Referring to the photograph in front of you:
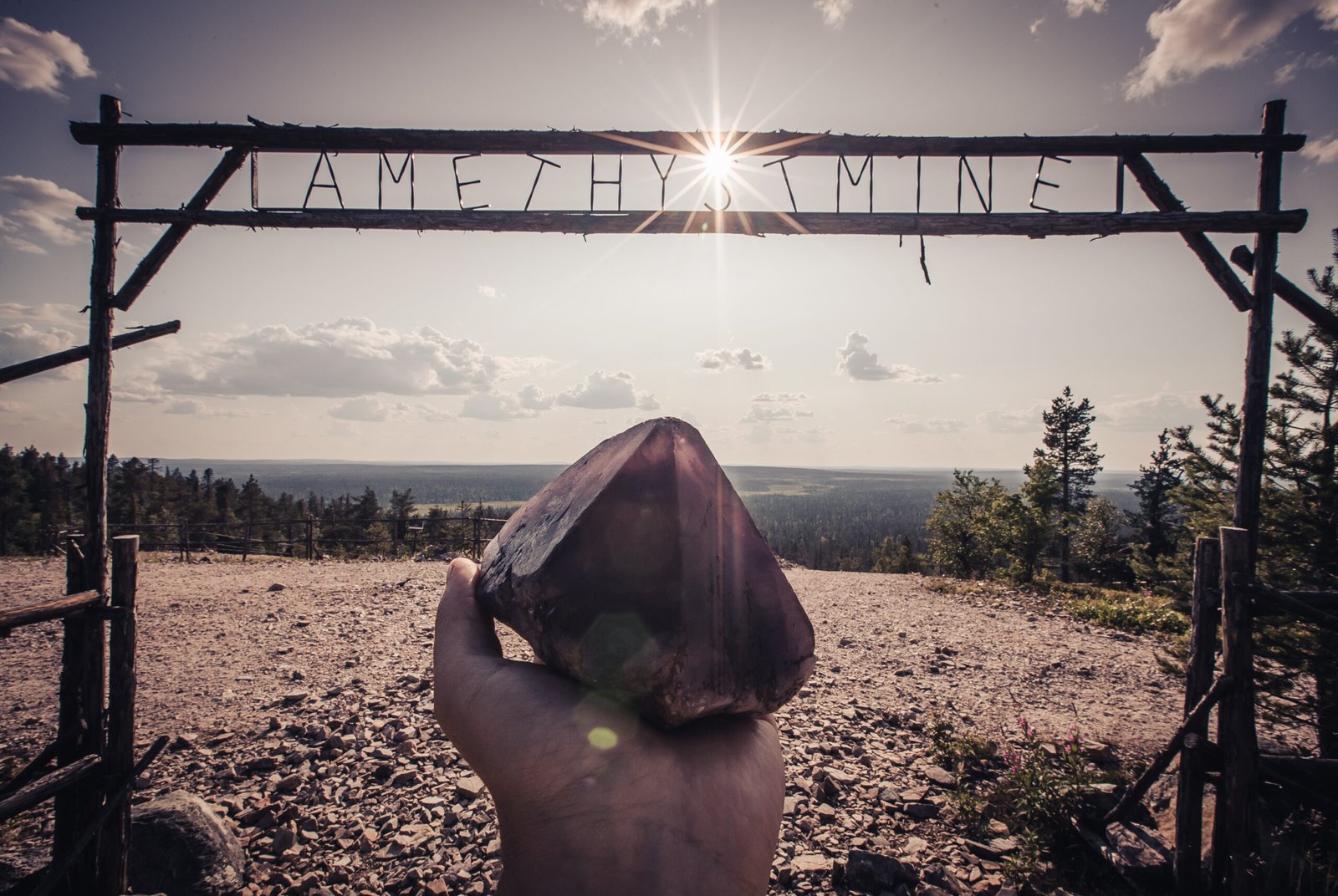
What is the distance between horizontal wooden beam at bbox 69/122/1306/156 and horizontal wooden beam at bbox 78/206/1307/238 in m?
0.56

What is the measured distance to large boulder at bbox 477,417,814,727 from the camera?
1.16m

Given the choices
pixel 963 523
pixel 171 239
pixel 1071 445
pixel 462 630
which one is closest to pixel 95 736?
pixel 171 239

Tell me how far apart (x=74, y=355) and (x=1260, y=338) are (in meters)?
9.56

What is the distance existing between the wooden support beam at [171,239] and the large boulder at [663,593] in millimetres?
4891

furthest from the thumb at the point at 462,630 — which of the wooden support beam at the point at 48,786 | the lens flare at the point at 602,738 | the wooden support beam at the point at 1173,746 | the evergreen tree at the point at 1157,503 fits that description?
the evergreen tree at the point at 1157,503

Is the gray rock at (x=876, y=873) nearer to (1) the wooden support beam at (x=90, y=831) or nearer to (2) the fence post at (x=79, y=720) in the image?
(1) the wooden support beam at (x=90, y=831)

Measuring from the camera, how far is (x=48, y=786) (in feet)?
11.0

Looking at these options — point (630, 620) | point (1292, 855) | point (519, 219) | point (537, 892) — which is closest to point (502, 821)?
point (537, 892)

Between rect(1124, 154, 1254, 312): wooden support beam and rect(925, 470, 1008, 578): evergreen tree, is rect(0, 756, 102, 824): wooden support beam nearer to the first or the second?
rect(1124, 154, 1254, 312): wooden support beam

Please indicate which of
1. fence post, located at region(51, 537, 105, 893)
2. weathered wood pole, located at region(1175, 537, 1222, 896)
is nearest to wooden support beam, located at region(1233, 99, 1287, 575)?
weathered wood pole, located at region(1175, 537, 1222, 896)

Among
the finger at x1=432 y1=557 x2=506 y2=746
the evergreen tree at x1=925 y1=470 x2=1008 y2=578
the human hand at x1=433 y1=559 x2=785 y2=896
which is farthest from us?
the evergreen tree at x1=925 y1=470 x2=1008 y2=578

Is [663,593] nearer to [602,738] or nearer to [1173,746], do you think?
[602,738]

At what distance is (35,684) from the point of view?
7941 millimetres

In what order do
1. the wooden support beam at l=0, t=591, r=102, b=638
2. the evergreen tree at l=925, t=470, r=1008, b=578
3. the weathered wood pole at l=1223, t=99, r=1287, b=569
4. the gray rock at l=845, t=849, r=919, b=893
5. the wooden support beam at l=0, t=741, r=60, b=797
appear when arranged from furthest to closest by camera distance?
the evergreen tree at l=925, t=470, r=1008, b=578 < the weathered wood pole at l=1223, t=99, r=1287, b=569 < the gray rock at l=845, t=849, r=919, b=893 < the wooden support beam at l=0, t=741, r=60, b=797 < the wooden support beam at l=0, t=591, r=102, b=638
